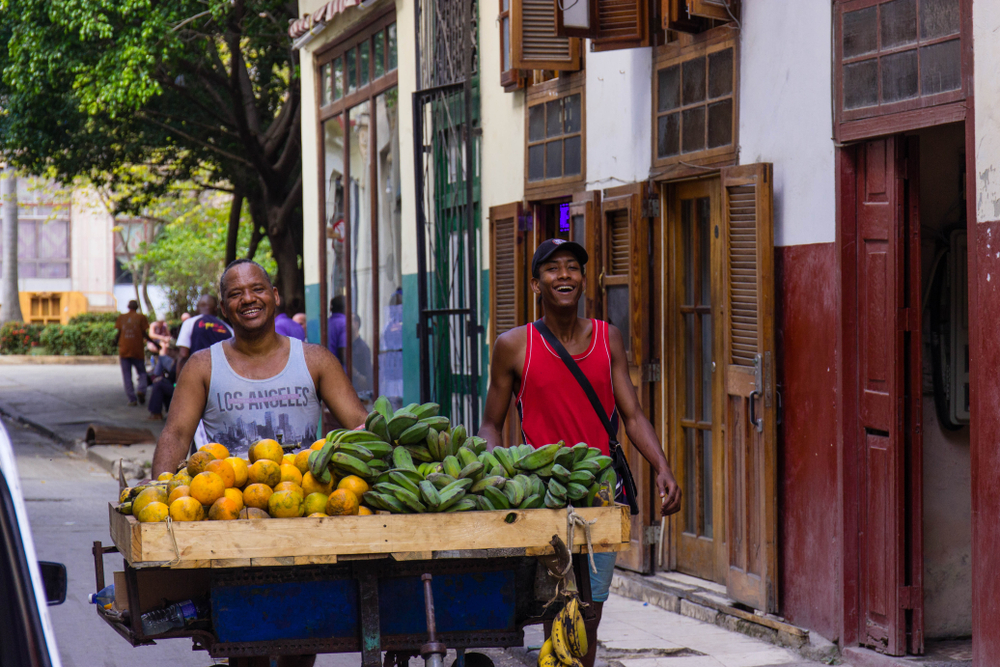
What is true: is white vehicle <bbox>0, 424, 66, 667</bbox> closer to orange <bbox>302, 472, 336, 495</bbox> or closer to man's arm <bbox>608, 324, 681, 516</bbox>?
orange <bbox>302, 472, 336, 495</bbox>

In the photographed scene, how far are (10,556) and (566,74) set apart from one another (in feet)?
26.5

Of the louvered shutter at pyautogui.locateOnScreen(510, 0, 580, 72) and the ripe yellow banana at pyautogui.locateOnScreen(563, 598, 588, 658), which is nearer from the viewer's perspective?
the ripe yellow banana at pyautogui.locateOnScreen(563, 598, 588, 658)

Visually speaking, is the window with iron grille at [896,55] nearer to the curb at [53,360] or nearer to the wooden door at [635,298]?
the wooden door at [635,298]

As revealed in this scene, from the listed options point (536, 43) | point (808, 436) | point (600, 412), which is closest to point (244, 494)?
point (600, 412)

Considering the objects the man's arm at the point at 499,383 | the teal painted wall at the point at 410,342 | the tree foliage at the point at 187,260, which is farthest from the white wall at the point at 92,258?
the man's arm at the point at 499,383

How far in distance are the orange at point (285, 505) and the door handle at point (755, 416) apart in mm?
3971

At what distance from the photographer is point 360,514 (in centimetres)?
380

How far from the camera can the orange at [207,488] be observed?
379 cm

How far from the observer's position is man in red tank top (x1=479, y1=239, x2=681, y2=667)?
17.3 feet

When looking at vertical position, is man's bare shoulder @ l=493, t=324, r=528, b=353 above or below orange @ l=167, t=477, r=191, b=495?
above

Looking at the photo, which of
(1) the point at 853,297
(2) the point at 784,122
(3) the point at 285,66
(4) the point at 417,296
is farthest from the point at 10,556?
(3) the point at 285,66

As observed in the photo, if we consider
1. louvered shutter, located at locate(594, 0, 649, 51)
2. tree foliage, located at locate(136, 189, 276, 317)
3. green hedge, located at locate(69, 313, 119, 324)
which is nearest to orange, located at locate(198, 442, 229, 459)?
louvered shutter, located at locate(594, 0, 649, 51)

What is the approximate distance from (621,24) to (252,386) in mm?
4486

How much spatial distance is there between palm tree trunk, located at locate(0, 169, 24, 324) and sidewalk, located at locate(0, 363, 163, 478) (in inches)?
305
